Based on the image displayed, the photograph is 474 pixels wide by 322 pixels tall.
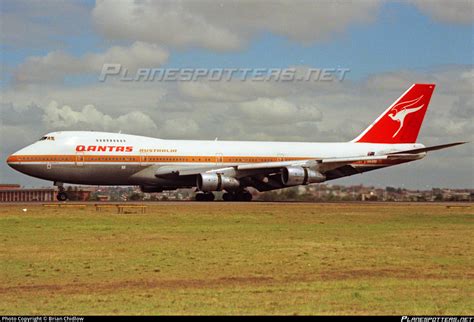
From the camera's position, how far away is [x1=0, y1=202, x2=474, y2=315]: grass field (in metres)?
15.8

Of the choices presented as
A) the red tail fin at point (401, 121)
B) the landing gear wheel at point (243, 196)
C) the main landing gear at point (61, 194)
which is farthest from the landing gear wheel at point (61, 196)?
the red tail fin at point (401, 121)

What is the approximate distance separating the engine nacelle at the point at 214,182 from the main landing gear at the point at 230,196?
8.63ft

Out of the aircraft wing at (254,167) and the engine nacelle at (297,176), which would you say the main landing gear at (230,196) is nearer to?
the aircraft wing at (254,167)

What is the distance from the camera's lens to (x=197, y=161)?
56.5 meters

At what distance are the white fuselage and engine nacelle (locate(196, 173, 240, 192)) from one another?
2321 millimetres

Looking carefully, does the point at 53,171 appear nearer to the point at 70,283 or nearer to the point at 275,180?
the point at 275,180

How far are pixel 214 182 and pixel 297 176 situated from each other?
6177 mm

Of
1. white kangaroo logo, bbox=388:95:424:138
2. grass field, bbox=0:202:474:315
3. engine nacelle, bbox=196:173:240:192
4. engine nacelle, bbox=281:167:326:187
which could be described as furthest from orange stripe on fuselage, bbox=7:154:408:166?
grass field, bbox=0:202:474:315

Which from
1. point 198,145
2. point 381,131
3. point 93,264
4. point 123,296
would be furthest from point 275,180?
point 123,296

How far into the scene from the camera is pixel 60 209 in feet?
139

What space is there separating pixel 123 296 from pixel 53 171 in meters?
37.6

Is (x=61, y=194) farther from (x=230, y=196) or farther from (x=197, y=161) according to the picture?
(x=230, y=196)

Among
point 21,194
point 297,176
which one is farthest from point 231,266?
point 21,194
